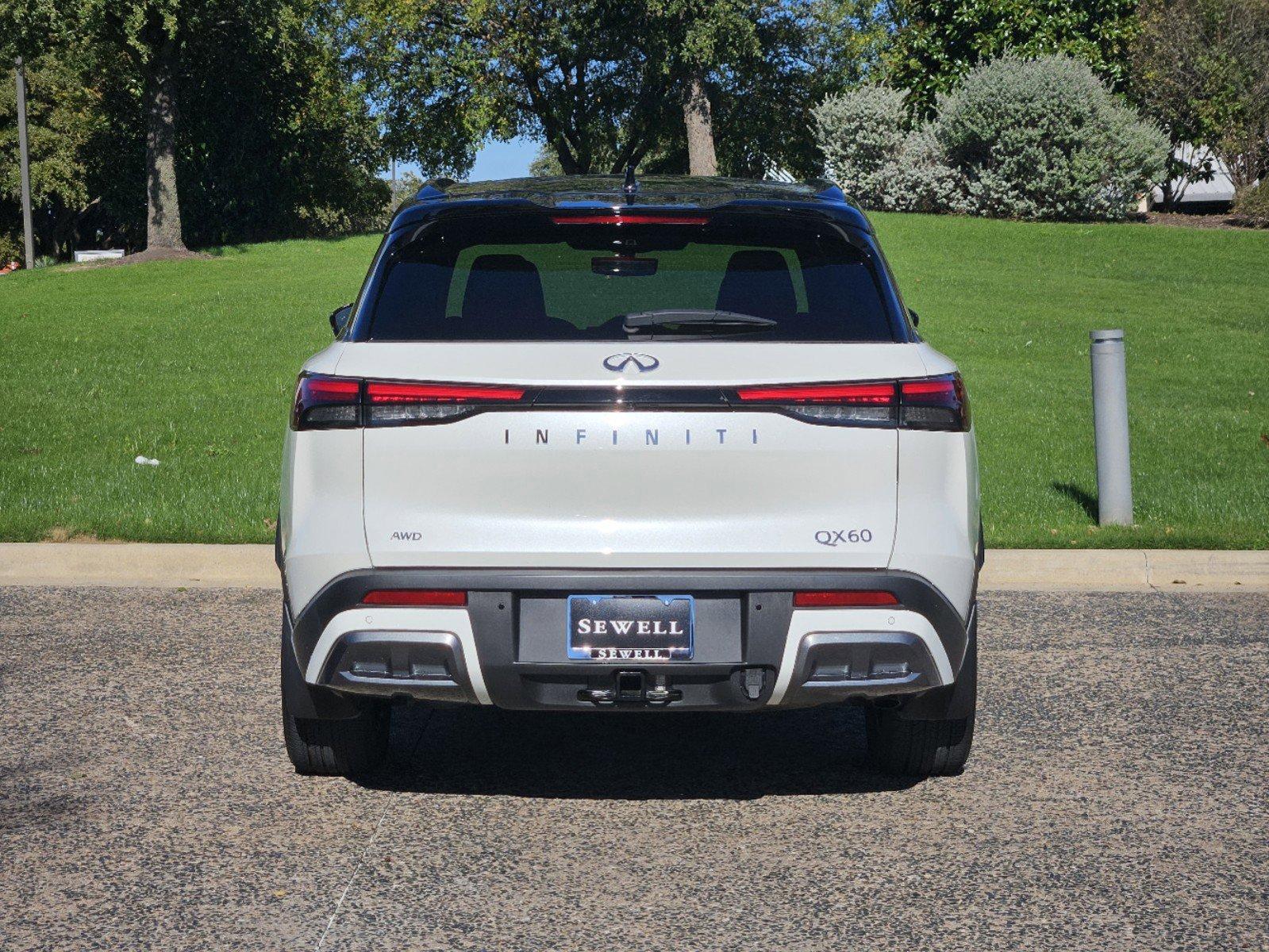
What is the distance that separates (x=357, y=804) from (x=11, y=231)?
6129cm

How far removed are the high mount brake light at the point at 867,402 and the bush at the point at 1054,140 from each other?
29.0 m

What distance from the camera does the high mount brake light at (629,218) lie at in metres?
4.48

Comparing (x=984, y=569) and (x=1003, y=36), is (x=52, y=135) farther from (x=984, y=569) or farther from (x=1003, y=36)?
(x=984, y=569)

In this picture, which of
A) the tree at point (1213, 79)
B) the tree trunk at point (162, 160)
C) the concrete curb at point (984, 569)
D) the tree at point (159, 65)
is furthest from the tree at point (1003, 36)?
the concrete curb at point (984, 569)

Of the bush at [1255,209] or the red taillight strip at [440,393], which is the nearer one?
the red taillight strip at [440,393]

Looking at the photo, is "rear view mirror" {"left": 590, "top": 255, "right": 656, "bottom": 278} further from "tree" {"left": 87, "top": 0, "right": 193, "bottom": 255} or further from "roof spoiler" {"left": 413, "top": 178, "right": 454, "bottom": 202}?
"tree" {"left": 87, "top": 0, "right": 193, "bottom": 255}

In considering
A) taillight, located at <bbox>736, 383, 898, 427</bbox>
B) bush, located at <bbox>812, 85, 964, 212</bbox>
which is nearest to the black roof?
taillight, located at <bbox>736, 383, 898, 427</bbox>

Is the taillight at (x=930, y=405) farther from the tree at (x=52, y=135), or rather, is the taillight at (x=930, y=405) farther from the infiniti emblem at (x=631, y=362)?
the tree at (x=52, y=135)

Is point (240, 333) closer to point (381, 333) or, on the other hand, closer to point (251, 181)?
point (381, 333)

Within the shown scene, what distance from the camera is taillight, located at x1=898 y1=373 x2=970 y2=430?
4.09m

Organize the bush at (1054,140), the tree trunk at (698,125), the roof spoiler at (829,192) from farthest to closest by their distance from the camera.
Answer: the tree trunk at (698,125) < the bush at (1054,140) < the roof spoiler at (829,192)

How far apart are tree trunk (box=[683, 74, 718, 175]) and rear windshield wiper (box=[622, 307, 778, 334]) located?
113ft

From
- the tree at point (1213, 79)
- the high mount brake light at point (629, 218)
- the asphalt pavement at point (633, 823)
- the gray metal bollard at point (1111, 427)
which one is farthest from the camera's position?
the tree at point (1213, 79)

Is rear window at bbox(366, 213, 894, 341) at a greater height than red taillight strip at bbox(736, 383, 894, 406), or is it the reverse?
rear window at bbox(366, 213, 894, 341)
